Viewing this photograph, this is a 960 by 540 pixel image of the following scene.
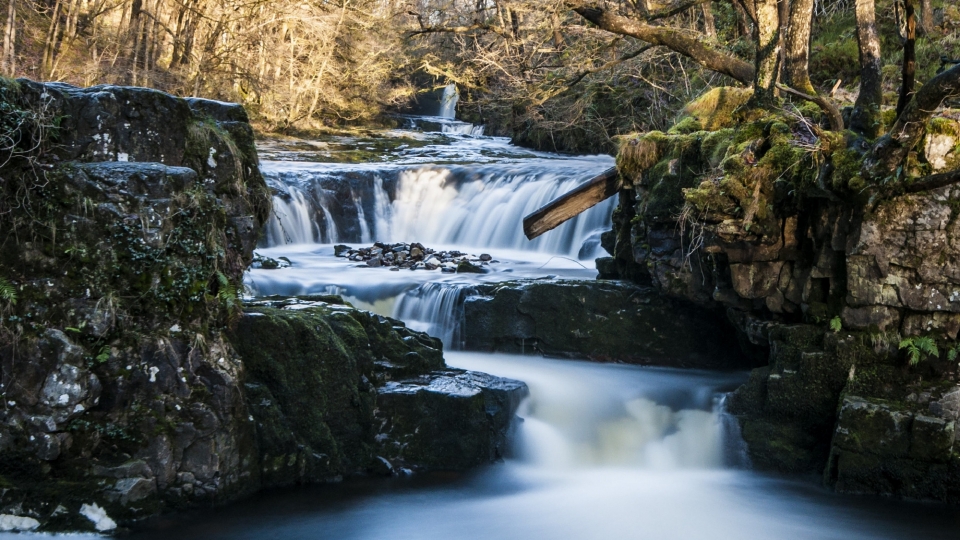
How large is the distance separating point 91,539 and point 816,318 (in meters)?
5.91

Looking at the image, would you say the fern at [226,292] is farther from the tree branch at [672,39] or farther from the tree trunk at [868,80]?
the tree trunk at [868,80]

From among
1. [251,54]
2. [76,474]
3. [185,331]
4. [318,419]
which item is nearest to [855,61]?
[318,419]

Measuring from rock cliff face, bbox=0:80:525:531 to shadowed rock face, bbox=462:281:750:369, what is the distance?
120 inches

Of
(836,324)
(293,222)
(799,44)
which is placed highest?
(799,44)

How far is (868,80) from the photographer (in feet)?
24.4

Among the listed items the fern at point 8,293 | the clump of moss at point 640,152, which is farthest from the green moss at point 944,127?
the fern at point 8,293

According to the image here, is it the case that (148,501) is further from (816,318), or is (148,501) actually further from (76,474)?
(816,318)

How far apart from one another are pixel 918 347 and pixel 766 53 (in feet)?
10.9

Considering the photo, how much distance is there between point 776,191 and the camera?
23.7ft

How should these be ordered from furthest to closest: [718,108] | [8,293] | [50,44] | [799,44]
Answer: [50,44] → [718,108] → [799,44] → [8,293]

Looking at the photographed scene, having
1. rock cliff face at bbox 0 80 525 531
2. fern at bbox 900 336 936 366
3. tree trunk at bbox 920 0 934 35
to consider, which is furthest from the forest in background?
rock cliff face at bbox 0 80 525 531

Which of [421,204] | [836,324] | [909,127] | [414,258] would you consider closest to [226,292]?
[836,324]

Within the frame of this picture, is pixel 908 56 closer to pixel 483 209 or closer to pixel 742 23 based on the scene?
pixel 742 23

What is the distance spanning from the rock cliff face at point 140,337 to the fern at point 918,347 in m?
4.32
